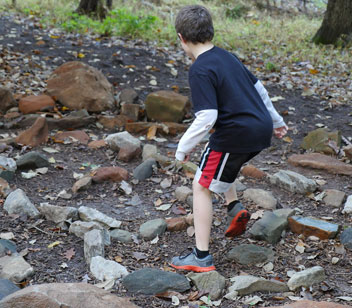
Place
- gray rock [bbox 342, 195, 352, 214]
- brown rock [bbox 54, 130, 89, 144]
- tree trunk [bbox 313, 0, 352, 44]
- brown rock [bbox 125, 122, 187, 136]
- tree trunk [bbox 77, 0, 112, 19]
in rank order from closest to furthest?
gray rock [bbox 342, 195, 352, 214] → brown rock [bbox 54, 130, 89, 144] → brown rock [bbox 125, 122, 187, 136] → tree trunk [bbox 313, 0, 352, 44] → tree trunk [bbox 77, 0, 112, 19]

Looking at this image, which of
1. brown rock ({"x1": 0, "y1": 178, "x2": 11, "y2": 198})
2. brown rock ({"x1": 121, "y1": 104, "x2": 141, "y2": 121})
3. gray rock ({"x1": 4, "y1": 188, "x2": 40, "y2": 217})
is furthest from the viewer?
brown rock ({"x1": 121, "y1": 104, "x2": 141, "y2": 121})

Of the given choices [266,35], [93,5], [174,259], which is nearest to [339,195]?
[174,259]

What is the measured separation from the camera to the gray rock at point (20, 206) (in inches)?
134

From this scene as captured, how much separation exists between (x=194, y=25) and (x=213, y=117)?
0.55 meters

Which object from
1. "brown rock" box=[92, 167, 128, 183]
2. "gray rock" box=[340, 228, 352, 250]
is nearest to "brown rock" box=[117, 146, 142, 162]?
"brown rock" box=[92, 167, 128, 183]

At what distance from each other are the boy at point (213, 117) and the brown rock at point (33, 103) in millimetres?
3288

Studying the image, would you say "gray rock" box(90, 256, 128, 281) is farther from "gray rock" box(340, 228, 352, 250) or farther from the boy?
"gray rock" box(340, 228, 352, 250)

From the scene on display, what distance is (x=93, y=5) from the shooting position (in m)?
11.1

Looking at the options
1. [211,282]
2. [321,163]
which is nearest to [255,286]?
[211,282]

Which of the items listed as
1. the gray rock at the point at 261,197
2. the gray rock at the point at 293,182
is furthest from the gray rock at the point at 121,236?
the gray rock at the point at 293,182

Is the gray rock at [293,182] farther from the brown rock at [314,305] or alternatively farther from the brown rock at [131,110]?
the brown rock at [131,110]

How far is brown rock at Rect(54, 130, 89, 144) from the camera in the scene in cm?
503

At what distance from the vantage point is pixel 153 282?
2605 millimetres

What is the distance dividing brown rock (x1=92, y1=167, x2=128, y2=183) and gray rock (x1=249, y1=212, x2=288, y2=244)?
1401mm
